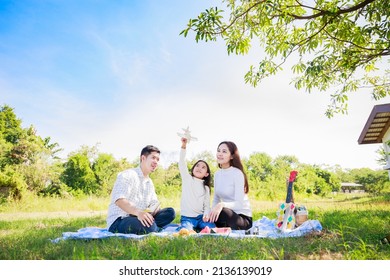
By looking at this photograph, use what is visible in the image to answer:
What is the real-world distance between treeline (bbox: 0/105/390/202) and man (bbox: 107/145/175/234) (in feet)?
17.3

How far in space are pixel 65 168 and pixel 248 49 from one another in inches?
402

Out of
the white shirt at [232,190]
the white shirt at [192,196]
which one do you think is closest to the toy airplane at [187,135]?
the white shirt at [192,196]

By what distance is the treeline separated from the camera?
884 centimetres

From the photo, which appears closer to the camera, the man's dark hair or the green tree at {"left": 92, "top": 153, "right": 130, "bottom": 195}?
the man's dark hair

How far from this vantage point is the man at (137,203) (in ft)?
10.7

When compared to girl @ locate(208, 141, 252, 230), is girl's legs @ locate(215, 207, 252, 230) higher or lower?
lower

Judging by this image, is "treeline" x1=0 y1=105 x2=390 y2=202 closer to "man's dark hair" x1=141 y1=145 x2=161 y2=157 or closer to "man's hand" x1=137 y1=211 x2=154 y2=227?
"man's dark hair" x1=141 y1=145 x2=161 y2=157

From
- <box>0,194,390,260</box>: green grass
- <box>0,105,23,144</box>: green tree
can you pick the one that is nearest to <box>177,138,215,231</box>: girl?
<box>0,194,390,260</box>: green grass

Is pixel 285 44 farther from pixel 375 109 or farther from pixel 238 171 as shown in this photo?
pixel 375 109

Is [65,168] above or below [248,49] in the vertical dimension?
below

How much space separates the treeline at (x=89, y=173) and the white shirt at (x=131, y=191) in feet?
17.3

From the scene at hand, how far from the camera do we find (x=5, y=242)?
10.3 feet

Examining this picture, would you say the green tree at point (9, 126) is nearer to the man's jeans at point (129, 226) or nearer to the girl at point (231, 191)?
the man's jeans at point (129, 226)
